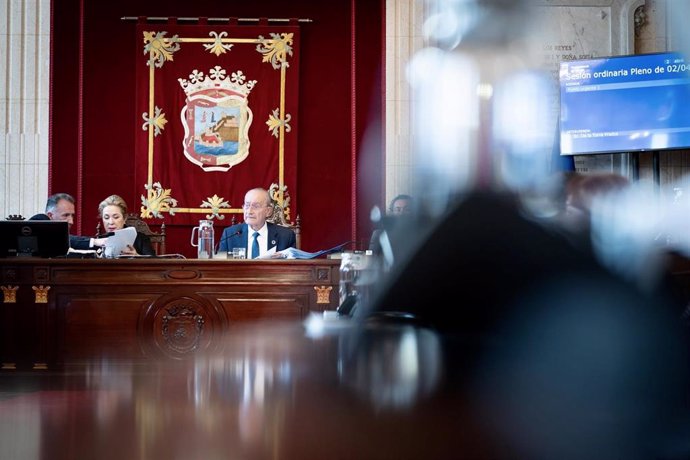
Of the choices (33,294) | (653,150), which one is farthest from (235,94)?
(653,150)

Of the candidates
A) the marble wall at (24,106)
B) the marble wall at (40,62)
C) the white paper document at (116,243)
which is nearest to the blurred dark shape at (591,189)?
the white paper document at (116,243)

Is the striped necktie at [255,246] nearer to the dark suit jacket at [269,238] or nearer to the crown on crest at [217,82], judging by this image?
the dark suit jacket at [269,238]

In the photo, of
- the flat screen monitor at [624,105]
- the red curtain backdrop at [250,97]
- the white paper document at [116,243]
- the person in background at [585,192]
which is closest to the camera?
the person in background at [585,192]

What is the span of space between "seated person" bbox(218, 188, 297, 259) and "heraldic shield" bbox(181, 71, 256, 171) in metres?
1.56

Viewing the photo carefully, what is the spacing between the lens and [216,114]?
6914 mm

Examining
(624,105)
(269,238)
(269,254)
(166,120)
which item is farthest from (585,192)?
(166,120)

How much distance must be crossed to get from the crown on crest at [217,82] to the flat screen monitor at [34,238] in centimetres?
242

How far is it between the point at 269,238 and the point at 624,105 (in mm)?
2945

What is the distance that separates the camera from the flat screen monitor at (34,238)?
4.84 metres

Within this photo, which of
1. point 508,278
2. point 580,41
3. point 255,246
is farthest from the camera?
point 580,41

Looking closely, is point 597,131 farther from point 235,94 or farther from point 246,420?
point 246,420

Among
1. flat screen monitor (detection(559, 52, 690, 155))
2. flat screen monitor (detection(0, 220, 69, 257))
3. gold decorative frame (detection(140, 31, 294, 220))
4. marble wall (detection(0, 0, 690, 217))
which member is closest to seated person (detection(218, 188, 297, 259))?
flat screen monitor (detection(0, 220, 69, 257))

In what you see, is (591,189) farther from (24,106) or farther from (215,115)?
(24,106)

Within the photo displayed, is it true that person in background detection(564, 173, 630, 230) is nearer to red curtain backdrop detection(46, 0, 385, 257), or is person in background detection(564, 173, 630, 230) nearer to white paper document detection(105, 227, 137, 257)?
white paper document detection(105, 227, 137, 257)
